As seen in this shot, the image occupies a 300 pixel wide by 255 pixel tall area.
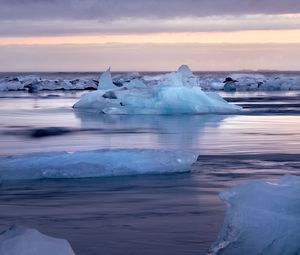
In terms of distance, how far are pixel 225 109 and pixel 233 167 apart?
44.1ft

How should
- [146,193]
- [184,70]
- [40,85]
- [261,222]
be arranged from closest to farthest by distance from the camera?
[261,222]
[146,193]
[184,70]
[40,85]

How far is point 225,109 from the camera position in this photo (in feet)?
75.5

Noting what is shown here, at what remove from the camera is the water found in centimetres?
573

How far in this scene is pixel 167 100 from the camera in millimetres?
23562

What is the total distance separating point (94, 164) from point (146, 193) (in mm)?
1346

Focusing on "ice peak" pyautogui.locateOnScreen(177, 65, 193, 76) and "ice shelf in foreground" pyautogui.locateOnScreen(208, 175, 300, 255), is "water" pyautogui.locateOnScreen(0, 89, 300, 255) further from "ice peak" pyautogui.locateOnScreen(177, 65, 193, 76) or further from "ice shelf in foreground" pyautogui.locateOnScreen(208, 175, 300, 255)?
"ice peak" pyautogui.locateOnScreen(177, 65, 193, 76)

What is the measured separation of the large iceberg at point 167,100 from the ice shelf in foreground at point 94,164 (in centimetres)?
1395

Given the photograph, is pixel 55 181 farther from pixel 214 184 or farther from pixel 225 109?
pixel 225 109

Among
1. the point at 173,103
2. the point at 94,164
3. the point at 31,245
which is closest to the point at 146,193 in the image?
the point at 94,164

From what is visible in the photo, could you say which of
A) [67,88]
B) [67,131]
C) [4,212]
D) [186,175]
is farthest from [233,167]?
[67,88]

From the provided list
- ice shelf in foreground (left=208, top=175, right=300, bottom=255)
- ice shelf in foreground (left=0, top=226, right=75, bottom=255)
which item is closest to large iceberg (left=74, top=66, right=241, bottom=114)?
ice shelf in foreground (left=208, top=175, right=300, bottom=255)

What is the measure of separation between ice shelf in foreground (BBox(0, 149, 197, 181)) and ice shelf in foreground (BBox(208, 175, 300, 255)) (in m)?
3.91

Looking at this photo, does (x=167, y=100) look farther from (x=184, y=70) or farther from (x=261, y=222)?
(x=261, y=222)

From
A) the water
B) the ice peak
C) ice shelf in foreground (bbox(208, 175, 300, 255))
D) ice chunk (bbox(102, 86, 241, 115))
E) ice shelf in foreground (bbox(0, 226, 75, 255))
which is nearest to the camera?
ice shelf in foreground (bbox(0, 226, 75, 255))
